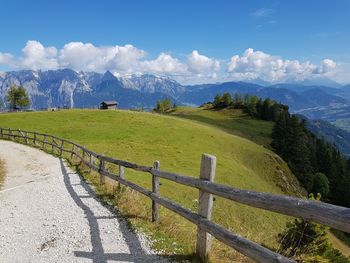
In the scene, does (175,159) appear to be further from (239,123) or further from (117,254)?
(239,123)

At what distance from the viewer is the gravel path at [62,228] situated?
29.1 feet

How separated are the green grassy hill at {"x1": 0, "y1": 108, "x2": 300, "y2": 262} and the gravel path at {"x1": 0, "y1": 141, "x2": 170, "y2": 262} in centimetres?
84

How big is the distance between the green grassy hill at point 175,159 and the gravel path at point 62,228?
0.84 m

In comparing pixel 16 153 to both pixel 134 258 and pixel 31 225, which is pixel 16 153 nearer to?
pixel 31 225

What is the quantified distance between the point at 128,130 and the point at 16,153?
29.9 m

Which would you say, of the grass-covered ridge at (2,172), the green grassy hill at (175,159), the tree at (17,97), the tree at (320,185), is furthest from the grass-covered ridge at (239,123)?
the grass-covered ridge at (2,172)

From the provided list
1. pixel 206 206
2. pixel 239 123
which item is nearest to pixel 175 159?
pixel 206 206

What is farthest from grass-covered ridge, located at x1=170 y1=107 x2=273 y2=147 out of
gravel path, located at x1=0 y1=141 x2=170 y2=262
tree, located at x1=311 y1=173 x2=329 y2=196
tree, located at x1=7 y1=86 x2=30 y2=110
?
gravel path, located at x1=0 y1=141 x2=170 y2=262

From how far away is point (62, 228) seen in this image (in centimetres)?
1112

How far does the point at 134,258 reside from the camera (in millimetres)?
8547

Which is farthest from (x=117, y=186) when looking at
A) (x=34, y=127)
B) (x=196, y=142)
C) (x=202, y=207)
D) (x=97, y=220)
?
(x=34, y=127)

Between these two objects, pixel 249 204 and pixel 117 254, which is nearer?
pixel 249 204

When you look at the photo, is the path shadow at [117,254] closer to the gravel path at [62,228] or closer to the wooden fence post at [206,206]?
the gravel path at [62,228]

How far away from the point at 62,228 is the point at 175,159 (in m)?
36.6
